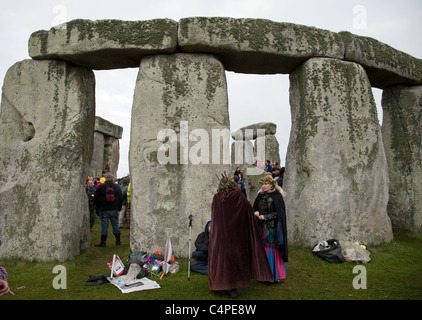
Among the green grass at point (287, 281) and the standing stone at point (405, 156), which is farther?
the standing stone at point (405, 156)

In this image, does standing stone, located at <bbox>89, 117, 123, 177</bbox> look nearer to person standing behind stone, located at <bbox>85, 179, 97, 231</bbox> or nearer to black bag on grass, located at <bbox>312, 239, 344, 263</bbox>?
person standing behind stone, located at <bbox>85, 179, 97, 231</bbox>

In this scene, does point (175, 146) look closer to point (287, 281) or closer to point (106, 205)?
point (106, 205)

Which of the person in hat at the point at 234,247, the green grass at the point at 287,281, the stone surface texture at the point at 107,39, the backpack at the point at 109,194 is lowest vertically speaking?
the green grass at the point at 287,281

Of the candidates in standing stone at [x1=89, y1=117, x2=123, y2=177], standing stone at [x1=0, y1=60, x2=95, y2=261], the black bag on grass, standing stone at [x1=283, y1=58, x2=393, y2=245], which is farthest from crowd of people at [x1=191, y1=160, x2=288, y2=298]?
standing stone at [x1=89, y1=117, x2=123, y2=177]

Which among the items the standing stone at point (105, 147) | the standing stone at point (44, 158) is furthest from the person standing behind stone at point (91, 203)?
the standing stone at point (105, 147)

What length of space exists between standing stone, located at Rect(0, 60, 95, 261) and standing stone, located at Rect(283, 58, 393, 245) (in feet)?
12.4

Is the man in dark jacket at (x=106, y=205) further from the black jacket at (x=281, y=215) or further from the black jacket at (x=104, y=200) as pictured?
the black jacket at (x=281, y=215)

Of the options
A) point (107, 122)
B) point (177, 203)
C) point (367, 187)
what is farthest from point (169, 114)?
point (107, 122)

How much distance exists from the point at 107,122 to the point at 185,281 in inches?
419

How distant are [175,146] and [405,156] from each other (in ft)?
16.5

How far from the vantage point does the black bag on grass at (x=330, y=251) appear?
503 centimetres

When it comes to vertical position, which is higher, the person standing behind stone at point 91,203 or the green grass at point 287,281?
the person standing behind stone at point 91,203

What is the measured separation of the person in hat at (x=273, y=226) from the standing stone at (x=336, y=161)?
4.83ft
